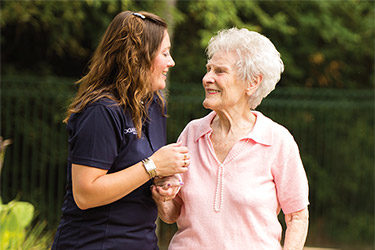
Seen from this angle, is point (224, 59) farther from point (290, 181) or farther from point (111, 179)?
point (111, 179)

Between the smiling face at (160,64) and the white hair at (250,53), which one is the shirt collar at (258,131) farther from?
the smiling face at (160,64)

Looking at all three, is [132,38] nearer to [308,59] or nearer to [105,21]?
[105,21]

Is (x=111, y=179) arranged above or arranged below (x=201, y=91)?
above

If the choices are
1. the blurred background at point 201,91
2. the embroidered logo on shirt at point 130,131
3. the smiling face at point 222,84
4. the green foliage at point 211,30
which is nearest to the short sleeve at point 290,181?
the smiling face at point 222,84

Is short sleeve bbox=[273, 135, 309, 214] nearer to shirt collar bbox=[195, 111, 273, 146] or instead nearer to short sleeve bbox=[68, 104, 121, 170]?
shirt collar bbox=[195, 111, 273, 146]

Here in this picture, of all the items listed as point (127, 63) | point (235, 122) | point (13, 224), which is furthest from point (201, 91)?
point (127, 63)

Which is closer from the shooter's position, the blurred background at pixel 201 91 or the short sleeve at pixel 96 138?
the short sleeve at pixel 96 138

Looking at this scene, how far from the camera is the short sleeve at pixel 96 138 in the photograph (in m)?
2.00

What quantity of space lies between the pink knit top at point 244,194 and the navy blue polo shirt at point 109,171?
0.21 meters

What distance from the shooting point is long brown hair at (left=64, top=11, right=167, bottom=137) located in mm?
2168

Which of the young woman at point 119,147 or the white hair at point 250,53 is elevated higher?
the white hair at point 250,53

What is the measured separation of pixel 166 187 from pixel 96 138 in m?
0.40

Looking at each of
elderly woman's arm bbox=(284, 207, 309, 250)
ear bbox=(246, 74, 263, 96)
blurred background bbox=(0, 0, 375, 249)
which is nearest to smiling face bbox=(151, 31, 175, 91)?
ear bbox=(246, 74, 263, 96)

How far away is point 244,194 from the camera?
7.55 feet
